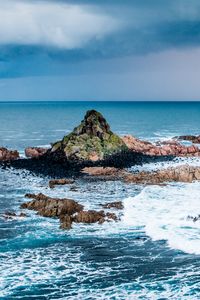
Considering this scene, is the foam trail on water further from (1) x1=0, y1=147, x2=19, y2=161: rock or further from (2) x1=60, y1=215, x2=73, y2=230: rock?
(1) x1=0, y1=147, x2=19, y2=161: rock

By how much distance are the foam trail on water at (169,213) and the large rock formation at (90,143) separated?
23.2m

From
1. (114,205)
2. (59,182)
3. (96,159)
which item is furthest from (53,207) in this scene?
(96,159)

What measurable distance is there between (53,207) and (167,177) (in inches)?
894

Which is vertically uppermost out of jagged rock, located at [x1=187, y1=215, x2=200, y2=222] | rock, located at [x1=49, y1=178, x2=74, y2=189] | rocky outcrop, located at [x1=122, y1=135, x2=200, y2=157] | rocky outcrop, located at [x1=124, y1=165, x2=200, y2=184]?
A: rocky outcrop, located at [x1=122, y1=135, x2=200, y2=157]

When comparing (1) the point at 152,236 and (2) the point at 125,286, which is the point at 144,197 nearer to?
(1) the point at 152,236

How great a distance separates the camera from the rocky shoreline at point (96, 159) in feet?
221

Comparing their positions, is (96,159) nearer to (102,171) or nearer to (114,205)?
(102,171)

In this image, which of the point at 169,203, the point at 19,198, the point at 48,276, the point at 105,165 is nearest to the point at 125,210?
the point at 169,203

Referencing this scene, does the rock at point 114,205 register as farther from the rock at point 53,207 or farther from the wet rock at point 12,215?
the wet rock at point 12,215

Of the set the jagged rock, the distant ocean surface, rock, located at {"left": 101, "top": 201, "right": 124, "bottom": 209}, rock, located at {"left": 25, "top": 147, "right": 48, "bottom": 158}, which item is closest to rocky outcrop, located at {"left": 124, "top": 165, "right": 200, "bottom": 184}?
the distant ocean surface

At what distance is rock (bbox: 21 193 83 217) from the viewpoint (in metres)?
48.9

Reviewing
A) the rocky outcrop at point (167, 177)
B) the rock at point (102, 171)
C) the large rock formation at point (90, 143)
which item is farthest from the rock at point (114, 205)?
the large rock formation at point (90, 143)

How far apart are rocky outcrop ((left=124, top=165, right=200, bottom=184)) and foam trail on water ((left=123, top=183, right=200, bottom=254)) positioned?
305 cm

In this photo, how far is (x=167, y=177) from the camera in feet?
223
